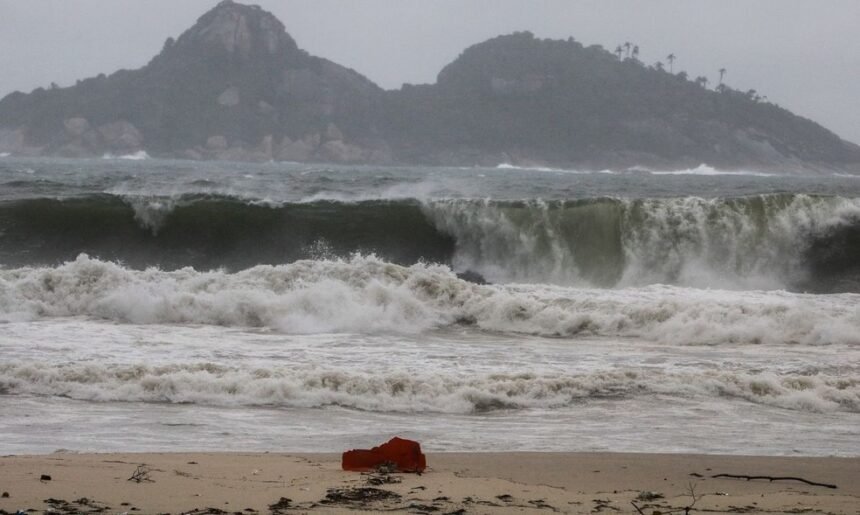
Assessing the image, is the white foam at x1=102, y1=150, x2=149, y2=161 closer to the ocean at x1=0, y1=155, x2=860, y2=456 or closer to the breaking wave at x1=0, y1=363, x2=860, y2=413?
the ocean at x1=0, y1=155, x2=860, y2=456

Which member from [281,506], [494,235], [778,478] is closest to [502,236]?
[494,235]

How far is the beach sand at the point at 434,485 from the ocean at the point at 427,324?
62cm

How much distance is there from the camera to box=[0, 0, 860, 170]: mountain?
5536 inches

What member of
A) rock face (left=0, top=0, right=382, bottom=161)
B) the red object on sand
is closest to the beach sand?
the red object on sand

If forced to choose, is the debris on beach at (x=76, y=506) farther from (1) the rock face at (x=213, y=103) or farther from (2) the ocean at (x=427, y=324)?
(1) the rock face at (x=213, y=103)

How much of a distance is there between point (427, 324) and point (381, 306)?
2.26 ft

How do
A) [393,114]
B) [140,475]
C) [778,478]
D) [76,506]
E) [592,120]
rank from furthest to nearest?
1. [393,114]
2. [592,120]
3. [778,478]
4. [140,475]
5. [76,506]

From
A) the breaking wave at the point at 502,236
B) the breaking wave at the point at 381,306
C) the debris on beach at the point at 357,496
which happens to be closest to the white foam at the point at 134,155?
the breaking wave at the point at 502,236

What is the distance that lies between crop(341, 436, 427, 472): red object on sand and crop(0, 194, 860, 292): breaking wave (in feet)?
42.7

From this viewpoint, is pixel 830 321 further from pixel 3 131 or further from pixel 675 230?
pixel 3 131

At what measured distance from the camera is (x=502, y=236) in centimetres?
2106

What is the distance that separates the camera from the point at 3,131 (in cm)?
14038

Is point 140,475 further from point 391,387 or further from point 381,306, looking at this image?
point 381,306

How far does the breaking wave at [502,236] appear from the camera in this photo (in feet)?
65.5
